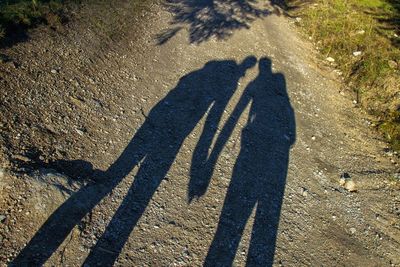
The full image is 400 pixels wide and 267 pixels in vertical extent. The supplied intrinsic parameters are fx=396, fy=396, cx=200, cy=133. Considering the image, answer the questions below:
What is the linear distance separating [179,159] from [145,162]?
2.85 ft

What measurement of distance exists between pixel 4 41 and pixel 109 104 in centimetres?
362

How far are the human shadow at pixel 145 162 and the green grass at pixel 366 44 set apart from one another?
4612mm

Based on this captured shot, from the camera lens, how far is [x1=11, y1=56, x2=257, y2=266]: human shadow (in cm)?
702

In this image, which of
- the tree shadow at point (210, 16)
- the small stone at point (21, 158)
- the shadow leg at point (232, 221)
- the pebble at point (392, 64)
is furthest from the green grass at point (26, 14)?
the pebble at point (392, 64)

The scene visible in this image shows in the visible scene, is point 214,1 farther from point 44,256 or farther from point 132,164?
point 44,256

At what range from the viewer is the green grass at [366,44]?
13.8 metres

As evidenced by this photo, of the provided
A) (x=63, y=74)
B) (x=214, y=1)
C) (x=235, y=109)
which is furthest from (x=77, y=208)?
(x=214, y=1)

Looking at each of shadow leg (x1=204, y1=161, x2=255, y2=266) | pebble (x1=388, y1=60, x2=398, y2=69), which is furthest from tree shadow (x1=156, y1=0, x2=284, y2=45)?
shadow leg (x1=204, y1=161, x2=255, y2=266)

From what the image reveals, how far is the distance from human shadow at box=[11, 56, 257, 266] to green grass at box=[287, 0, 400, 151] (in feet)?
15.1

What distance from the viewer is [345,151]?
11758 millimetres

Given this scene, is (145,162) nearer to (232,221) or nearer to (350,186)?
(232,221)

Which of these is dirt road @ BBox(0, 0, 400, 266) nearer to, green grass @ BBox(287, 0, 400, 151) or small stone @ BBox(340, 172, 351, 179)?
small stone @ BBox(340, 172, 351, 179)

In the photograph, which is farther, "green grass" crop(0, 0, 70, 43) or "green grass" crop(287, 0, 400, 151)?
"green grass" crop(287, 0, 400, 151)

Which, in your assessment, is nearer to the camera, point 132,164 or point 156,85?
point 132,164
